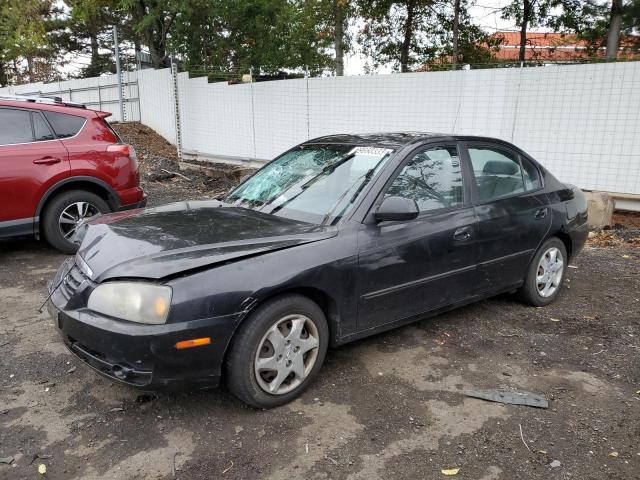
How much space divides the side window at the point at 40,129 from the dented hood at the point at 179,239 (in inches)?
112

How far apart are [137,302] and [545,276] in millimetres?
3692

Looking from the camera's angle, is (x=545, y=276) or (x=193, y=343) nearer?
(x=193, y=343)

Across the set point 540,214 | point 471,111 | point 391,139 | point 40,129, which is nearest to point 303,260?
point 391,139

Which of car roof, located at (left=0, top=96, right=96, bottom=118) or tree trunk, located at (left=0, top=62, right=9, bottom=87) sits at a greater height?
tree trunk, located at (left=0, top=62, right=9, bottom=87)

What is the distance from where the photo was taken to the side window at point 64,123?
611 cm

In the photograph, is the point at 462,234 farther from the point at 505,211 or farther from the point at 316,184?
the point at 316,184

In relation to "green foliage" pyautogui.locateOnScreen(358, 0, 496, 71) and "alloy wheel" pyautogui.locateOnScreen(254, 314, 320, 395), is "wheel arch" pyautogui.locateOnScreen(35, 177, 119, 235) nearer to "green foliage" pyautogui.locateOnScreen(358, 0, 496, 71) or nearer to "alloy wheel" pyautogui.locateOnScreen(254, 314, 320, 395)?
"alloy wheel" pyautogui.locateOnScreen(254, 314, 320, 395)

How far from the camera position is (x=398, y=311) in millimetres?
3635

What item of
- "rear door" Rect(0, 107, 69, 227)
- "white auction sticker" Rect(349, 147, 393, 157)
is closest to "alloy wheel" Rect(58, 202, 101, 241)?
"rear door" Rect(0, 107, 69, 227)

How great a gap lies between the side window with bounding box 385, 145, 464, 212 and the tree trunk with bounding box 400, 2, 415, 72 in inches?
745

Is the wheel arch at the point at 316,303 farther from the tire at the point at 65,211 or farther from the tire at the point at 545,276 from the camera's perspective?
the tire at the point at 65,211

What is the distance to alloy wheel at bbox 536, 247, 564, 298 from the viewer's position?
4.77 m

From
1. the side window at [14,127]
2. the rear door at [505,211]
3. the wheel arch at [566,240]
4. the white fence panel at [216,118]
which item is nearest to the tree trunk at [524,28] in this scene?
the white fence panel at [216,118]

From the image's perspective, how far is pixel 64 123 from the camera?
6.18 metres
